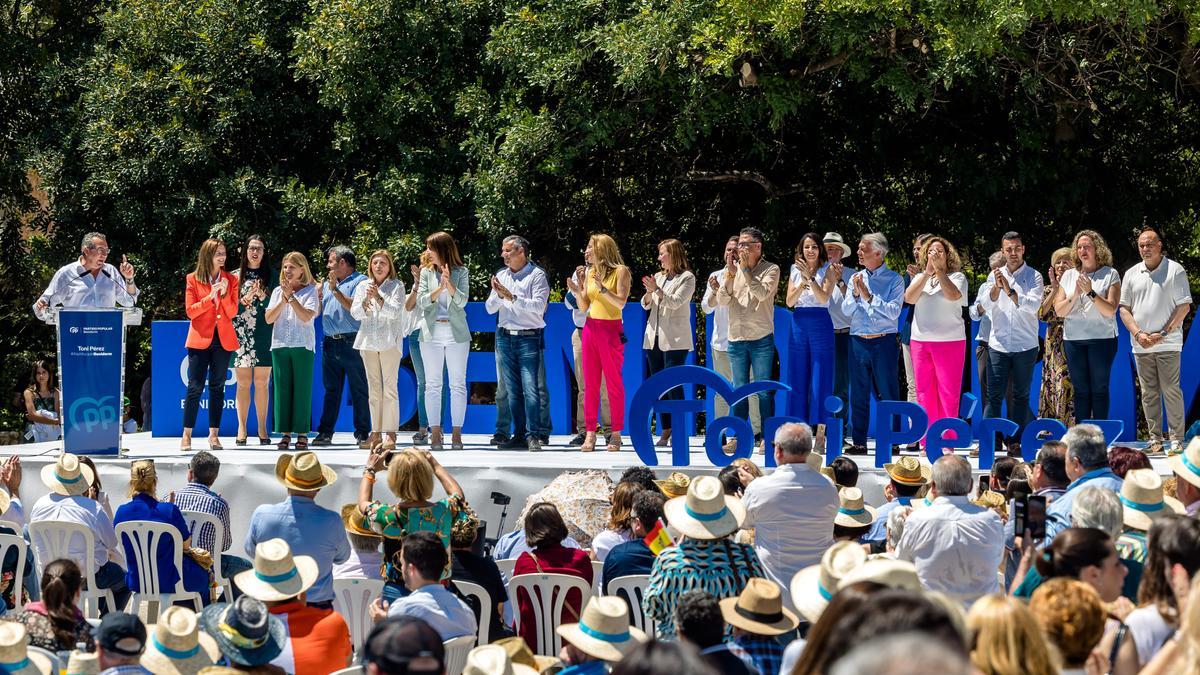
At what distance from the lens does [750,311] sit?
10492 mm

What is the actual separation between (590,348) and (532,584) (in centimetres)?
467

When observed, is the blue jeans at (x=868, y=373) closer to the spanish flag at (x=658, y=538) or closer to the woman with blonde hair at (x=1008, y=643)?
the spanish flag at (x=658, y=538)

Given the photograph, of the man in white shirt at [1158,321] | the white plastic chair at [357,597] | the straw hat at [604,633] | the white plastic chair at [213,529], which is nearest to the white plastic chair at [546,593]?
the white plastic chair at [357,597]

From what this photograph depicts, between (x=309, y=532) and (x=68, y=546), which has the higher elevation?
(x=309, y=532)

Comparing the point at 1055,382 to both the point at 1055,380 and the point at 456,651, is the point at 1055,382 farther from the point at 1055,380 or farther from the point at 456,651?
the point at 456,651

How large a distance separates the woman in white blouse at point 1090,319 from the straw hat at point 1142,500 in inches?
183

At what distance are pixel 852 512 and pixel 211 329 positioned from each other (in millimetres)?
5492

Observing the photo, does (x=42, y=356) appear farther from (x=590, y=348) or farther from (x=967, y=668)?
(x=967, y=668)

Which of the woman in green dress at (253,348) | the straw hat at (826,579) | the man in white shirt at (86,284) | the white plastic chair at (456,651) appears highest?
the man in white shirt at (86,284)

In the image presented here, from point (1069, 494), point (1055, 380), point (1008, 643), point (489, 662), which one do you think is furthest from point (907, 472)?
point (1008, 643)

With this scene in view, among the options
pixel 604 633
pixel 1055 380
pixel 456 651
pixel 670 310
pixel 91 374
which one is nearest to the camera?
pixel 604 633

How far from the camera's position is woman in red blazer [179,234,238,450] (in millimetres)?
10664

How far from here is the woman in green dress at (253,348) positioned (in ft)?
36.2

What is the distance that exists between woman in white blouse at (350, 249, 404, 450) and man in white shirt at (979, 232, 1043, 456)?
4476 millimetres
